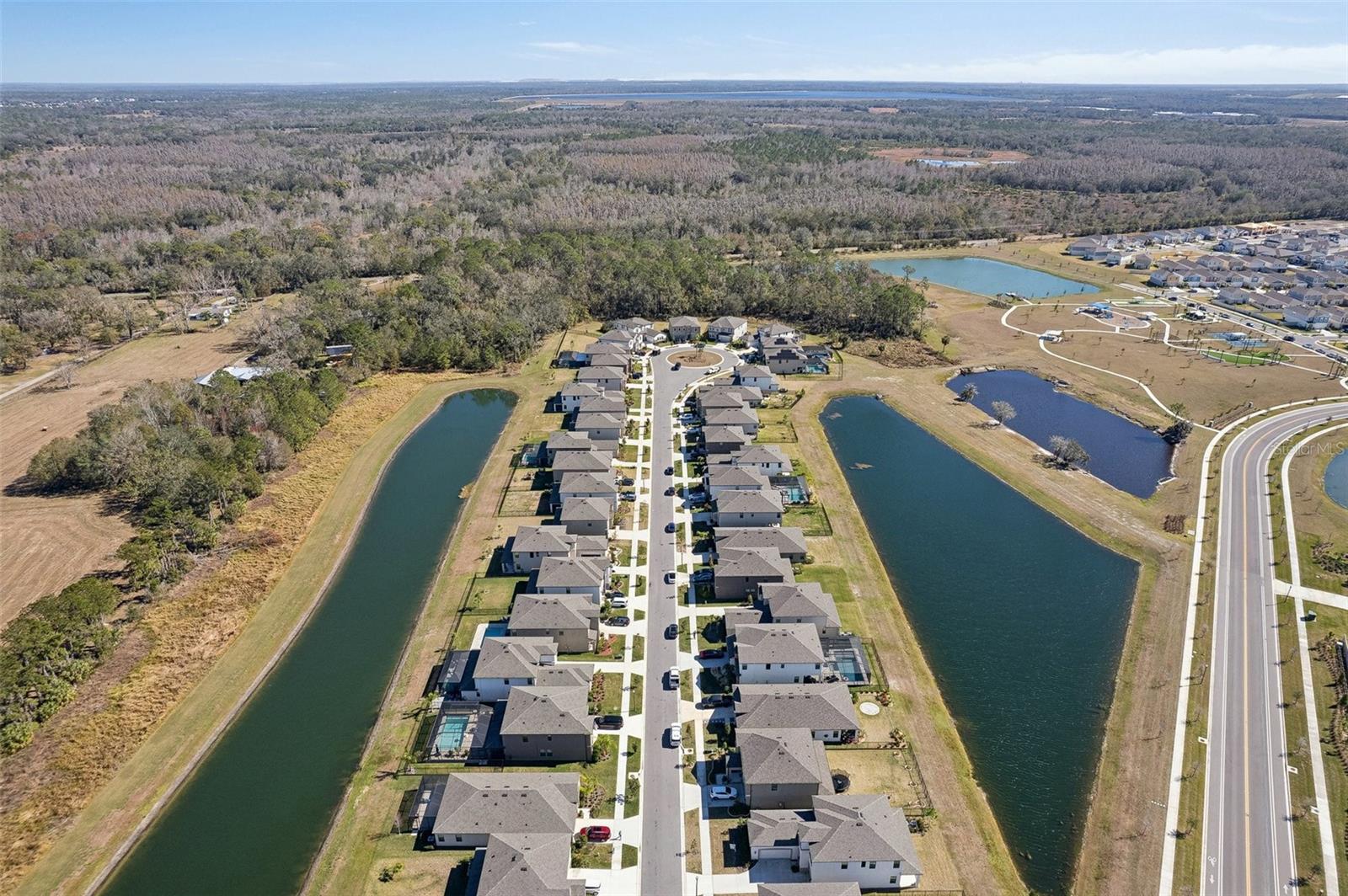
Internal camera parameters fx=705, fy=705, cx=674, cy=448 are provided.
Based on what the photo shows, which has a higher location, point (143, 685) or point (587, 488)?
point (587, 488)

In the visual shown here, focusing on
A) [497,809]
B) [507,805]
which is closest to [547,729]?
[507,805]

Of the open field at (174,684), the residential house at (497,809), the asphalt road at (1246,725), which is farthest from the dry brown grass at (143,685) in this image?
the asphalt road at (1246,725)

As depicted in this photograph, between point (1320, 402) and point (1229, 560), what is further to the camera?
point (1320, 402)

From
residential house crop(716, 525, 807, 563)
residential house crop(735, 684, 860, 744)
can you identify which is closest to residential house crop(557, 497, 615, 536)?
residential house crop(716, 525, 807, 563)

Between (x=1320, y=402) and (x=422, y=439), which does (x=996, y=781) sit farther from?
(x=1320, y=402)

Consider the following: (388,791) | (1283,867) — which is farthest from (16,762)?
(1283,867)

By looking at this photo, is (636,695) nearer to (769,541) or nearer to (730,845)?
(730,845)
